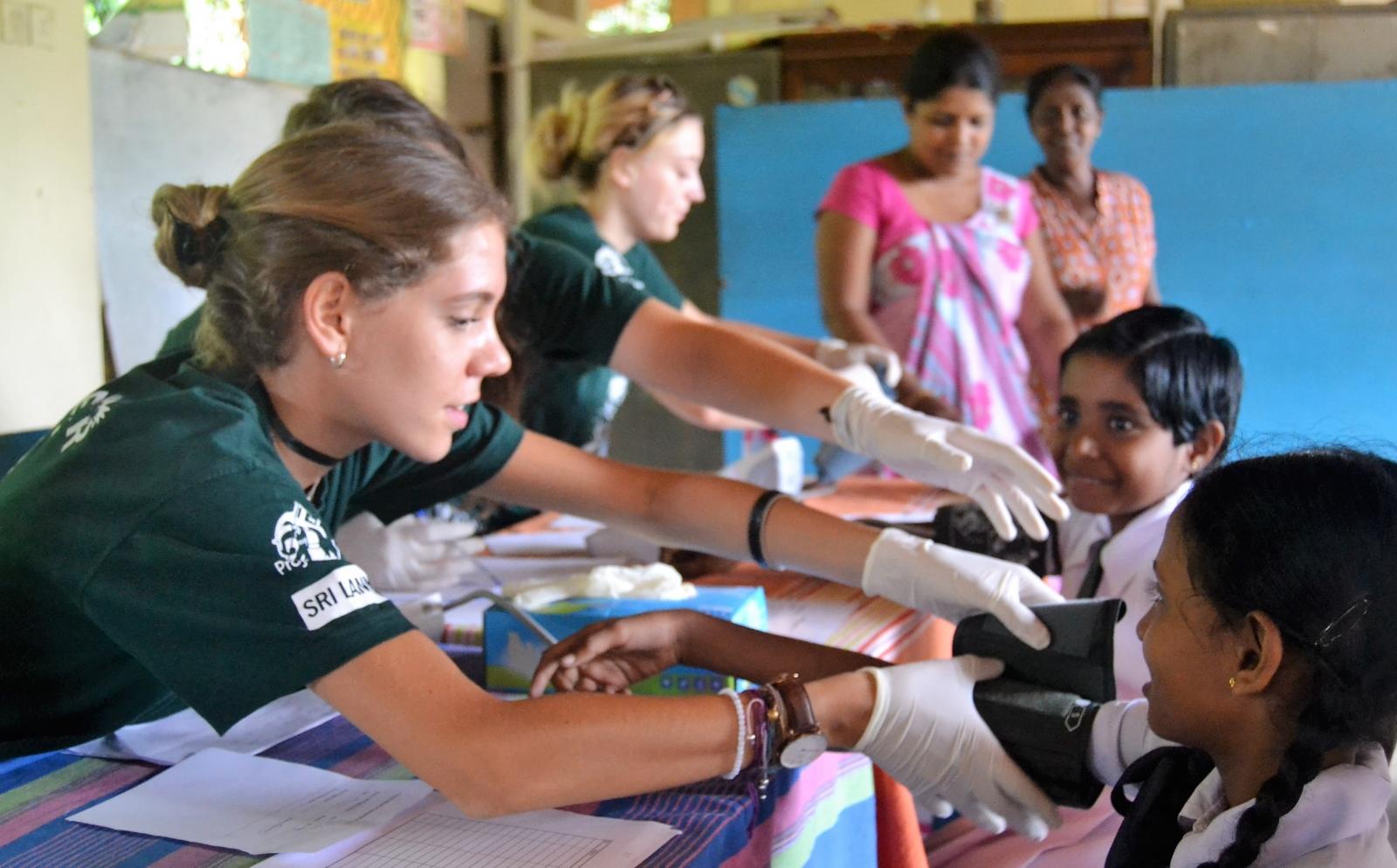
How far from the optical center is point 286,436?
1.12 metres

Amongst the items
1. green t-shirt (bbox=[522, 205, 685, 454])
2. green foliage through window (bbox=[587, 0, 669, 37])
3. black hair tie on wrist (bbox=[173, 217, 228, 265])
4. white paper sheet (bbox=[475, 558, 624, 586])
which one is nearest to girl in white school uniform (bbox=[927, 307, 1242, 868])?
white paper sheet (bbox=[475, 558, 624, 586])

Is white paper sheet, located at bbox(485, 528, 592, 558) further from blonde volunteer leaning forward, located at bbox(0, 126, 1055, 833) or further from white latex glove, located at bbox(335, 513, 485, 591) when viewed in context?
blonde volunteer leaning forward, located at bbox(0, 126, 1055, 833)

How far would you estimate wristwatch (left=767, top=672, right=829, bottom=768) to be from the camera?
0.94 m

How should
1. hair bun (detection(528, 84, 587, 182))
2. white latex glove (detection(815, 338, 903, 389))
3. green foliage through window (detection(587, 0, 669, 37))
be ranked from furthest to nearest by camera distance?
green foliage through window (detection(587, 0, 669, 37)) < hair bun (detection(528, 84, 587, 182)) < white latex glove (detection(815, 338, 903, 389))

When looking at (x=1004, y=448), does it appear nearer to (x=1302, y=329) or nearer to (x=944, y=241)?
(x=944, y=241)

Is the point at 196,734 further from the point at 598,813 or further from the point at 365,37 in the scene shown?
the point at 365,37

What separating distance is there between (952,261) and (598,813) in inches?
98.6

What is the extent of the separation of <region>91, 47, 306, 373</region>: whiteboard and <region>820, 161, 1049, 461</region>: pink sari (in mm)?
1613

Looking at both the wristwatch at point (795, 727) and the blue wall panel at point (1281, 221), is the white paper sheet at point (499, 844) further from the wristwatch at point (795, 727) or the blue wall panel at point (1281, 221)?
the blue wall panel at point (1281, 221)

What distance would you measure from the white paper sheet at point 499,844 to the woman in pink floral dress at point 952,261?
2417 mm

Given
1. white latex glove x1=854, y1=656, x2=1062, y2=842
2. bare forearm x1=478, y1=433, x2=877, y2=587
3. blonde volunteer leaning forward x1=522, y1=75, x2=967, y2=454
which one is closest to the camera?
white latex glove x1=854, y1=656, x2=1062, y2=842

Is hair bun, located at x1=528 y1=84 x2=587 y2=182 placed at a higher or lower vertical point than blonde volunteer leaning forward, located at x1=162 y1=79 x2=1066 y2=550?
higher

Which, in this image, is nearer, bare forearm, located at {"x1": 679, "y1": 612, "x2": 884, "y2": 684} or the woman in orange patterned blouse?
bare forearm, located at {"x1": 679, "y1": 612, "x2": 884, "y2": 684}

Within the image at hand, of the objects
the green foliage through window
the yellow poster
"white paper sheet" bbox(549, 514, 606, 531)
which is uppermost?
the green foliage through window
